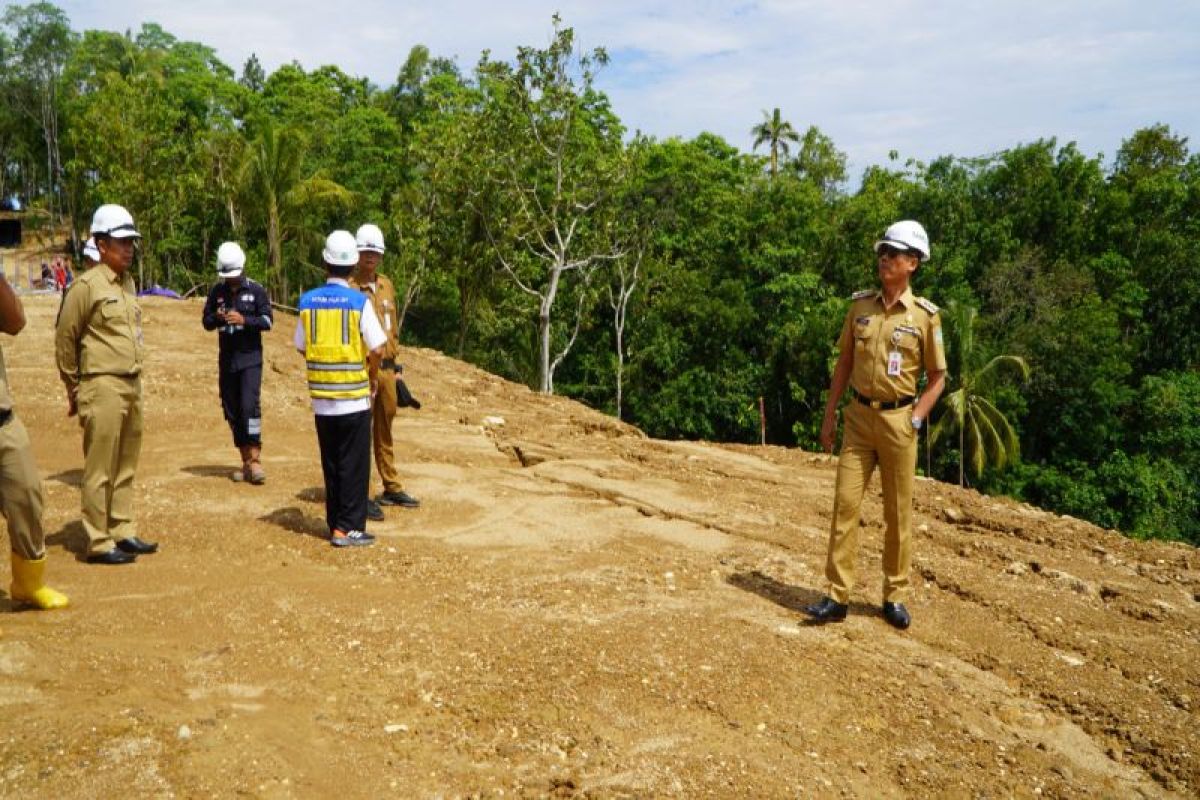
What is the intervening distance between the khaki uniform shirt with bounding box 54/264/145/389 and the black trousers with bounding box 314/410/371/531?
1.14 meters

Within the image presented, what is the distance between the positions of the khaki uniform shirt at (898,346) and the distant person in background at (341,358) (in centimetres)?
272

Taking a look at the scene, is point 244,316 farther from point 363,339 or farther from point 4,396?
point 4,396

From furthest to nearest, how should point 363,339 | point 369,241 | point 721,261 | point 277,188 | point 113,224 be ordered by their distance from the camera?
point 721,261 → point 277,188 → point 369,241 → point 363,339 → point 113,224

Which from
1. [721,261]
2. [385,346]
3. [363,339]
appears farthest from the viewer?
[721,261]

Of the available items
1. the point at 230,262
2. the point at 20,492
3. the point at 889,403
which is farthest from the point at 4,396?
the point at 889,403

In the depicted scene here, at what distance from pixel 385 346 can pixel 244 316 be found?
1443mm

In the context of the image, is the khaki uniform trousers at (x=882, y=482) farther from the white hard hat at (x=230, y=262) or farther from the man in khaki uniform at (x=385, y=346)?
the white hard hat at (x=230, y=262)

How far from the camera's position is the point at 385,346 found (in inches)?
227

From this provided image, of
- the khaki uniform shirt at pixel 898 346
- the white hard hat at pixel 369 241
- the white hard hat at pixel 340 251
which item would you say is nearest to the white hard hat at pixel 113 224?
the white hard hat at pixel 340 251

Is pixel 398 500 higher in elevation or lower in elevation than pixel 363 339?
lower

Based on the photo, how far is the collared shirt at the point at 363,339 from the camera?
5184mm

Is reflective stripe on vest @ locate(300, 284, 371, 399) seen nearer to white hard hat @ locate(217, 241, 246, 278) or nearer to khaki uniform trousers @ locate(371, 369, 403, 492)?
khaki uniform trousers @ locate(371, 369, 403, 492)

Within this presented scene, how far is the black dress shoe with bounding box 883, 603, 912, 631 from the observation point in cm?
470

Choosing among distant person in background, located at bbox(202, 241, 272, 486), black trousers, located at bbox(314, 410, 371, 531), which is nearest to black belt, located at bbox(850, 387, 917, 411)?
black trousers, located at bbox(314, 410, 371, 531)
